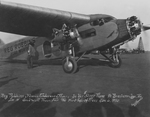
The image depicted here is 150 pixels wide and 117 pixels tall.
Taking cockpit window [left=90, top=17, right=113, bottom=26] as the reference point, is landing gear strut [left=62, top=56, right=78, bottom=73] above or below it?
below

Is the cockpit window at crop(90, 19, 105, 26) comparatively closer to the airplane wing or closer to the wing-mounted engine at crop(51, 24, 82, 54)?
the airplane wing

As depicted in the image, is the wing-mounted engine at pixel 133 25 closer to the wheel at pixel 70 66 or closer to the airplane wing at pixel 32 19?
the airplane wing at pixel 32 19

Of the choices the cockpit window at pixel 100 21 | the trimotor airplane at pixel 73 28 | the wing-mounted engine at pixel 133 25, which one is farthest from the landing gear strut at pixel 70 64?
the wing-mounted engine at pixel 133 25

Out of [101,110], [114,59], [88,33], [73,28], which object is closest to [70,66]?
[73,28]

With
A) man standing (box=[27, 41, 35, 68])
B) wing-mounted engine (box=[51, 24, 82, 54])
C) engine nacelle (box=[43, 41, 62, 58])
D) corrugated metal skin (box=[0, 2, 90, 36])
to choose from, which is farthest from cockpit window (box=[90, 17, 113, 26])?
man standing (box=[27, 41, 35, 68])

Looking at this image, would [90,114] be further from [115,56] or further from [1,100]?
[115,56]

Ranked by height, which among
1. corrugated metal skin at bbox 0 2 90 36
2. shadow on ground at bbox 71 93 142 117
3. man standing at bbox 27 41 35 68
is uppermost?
corrugated metal skin at bbox 0 2 90 36

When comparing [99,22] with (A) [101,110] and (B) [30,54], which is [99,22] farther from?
(A) [101,110]
